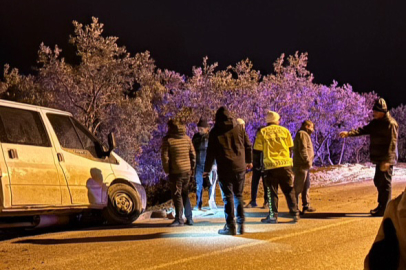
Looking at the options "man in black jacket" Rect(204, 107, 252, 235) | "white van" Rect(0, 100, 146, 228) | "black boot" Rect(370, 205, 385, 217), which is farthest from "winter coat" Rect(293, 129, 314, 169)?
"white van" Rect(0, 100, 146, 228)

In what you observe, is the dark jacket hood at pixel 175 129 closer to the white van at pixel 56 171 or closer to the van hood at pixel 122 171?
the white van at pixel 56 171

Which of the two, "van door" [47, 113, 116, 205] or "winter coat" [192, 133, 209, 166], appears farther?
"winter coat" [192, 133, 209, 166]

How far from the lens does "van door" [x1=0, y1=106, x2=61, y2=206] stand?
6891mm

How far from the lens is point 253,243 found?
6426mm

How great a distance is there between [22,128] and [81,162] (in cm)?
116

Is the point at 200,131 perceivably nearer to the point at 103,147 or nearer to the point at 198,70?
the point at 103,147

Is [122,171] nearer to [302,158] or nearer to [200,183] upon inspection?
[200,183]

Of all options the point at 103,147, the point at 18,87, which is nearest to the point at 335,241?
the point at 103,147

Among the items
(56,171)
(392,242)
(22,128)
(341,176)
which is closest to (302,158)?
(56,171)

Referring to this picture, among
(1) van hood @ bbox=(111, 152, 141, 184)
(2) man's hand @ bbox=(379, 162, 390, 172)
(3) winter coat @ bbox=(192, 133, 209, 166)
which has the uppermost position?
(3) winter coat @ bbox=(192, 133, 209, 166)

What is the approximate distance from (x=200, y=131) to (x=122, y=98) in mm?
18009

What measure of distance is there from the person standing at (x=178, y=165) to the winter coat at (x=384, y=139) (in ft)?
11.1

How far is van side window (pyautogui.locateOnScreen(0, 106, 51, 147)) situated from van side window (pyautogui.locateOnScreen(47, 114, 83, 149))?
28 cm

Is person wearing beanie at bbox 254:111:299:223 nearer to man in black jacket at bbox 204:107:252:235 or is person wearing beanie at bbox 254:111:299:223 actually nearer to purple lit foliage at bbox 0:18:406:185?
man in black jacket at bbox 204:107:252:235
